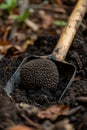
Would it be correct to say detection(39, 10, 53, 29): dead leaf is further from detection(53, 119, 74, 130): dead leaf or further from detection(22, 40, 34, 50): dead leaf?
detection(53, 119, 74, 130): dead leaf

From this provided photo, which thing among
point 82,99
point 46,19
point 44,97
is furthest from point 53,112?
point 46,19

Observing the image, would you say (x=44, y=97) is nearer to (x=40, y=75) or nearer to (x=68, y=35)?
(x=40, y=75)

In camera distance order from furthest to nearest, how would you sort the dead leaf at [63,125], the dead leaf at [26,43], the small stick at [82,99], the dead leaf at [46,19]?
the dead leaf at [46,19], the dead leaf at [26,43], the small stick at [82,99], the dead leaf at [63,125]

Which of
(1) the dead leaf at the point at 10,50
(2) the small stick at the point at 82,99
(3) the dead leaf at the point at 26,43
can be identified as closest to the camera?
(2) the small stick at the point at 82,99

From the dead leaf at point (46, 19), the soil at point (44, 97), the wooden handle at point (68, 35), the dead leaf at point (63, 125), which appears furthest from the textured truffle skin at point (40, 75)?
the dead leaf at point (46, 19)

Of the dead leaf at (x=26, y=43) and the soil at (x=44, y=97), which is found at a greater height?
the dead leaf at (x=26, y=43)

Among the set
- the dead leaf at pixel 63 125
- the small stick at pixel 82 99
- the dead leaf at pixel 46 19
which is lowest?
the dead leaf at pixel 63 125

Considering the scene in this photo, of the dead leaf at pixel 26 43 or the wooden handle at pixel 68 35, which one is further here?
the dead leaf at pixel 26 43

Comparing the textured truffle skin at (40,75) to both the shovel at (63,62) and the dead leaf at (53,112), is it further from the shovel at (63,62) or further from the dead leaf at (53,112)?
the dead leaf at (53,112)
